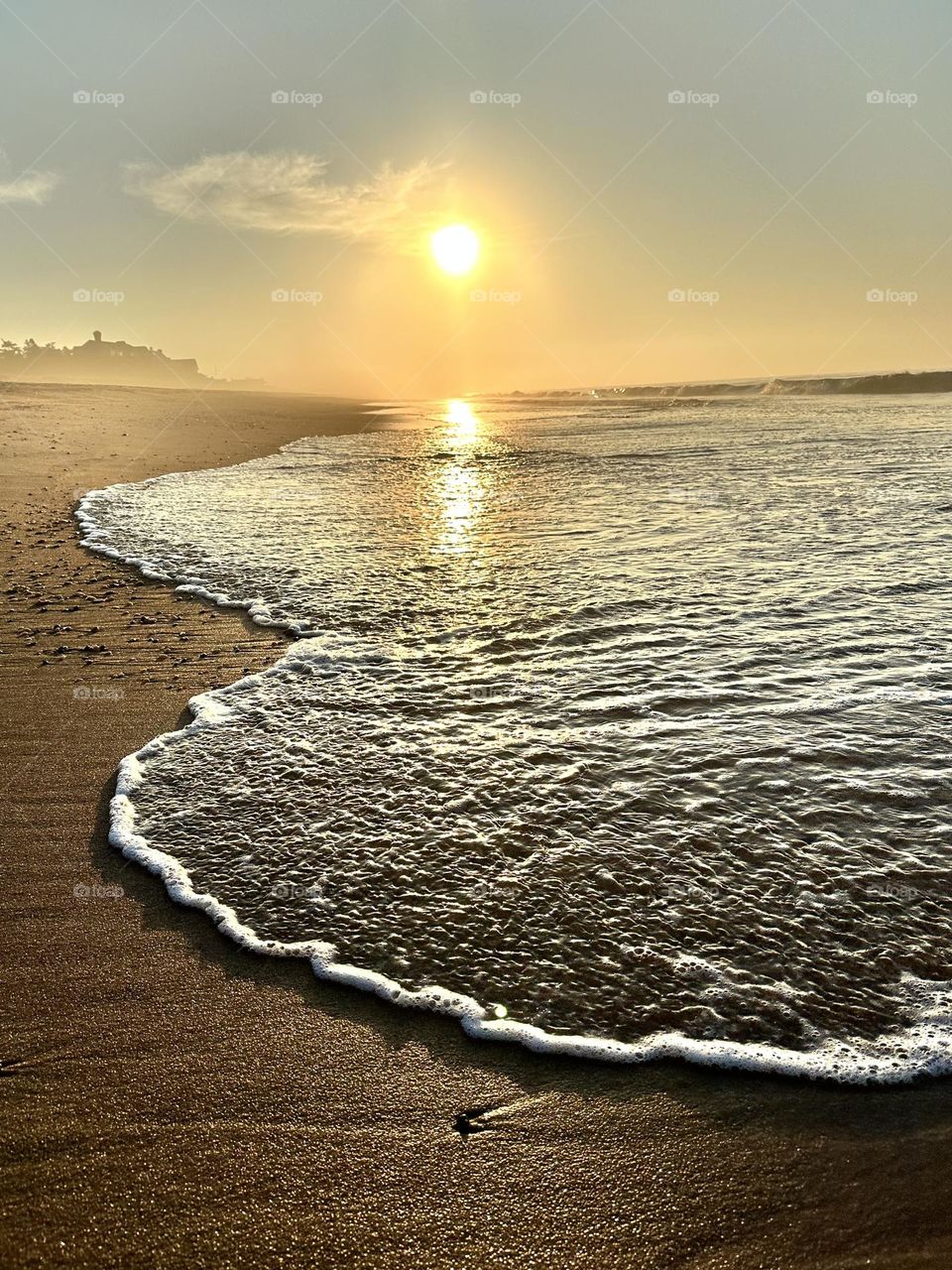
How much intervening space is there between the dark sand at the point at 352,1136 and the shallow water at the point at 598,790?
20 centimetres

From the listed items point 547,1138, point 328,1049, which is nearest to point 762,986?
point 547,1138

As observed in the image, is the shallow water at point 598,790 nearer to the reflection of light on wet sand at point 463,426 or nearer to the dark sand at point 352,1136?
the dark sand at point 352,1136

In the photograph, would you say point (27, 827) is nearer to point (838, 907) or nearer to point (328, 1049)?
point (328, 1049)

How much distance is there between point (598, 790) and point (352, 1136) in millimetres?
2594

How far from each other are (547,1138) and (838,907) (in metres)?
1.91

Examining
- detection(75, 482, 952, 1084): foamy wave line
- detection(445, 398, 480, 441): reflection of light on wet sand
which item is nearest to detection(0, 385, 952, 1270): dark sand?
detection(75, 482, 952, 1084): foamy wave line

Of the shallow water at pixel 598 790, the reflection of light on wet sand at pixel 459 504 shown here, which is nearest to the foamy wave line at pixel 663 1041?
the shallow water at pixel 598 790

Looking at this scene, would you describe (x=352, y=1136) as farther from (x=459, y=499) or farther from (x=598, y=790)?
(x=459, y=499)

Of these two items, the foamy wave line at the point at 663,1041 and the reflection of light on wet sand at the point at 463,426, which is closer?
the foamy wave line at the point at 663,1041

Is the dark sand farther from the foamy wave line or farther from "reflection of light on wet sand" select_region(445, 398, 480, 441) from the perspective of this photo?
"reflection of light on wet sand" select_region(445, 398, 480, 441)

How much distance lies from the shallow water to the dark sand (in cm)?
20

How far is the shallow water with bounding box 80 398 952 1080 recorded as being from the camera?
340 cm

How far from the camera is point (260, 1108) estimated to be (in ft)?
9.20

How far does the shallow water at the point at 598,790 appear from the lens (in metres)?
3.40
